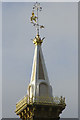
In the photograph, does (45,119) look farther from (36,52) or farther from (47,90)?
(36,52)

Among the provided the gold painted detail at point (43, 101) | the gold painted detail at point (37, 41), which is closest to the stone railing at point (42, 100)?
the gold painted detail at point (43, 101)

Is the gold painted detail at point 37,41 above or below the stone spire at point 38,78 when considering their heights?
above

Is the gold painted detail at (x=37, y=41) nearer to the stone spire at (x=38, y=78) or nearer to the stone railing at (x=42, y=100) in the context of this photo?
the stone spire at (x=38, y=78)

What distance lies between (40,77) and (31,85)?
164 cm

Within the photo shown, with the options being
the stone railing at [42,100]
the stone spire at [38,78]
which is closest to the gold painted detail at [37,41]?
the stone spire at [38,78]

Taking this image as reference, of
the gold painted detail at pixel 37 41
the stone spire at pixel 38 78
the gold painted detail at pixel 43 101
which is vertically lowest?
the gold painted detail at pixel 43 101

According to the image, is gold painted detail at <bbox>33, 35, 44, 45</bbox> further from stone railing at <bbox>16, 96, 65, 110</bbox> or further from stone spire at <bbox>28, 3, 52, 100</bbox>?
stone railing at <bbox>16, 96, 65, 110</bbox>

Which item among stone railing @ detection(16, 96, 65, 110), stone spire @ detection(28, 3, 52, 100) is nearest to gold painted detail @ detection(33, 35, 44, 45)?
stone spire @ detection(28, 3, 52, 100)

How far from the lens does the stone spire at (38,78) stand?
44719 millimetres

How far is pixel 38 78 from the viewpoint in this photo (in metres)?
45.8

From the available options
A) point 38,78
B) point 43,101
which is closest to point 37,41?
point 38,78

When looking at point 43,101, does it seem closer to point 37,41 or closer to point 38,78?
point 38,78

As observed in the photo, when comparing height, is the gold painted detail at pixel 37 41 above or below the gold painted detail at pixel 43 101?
above

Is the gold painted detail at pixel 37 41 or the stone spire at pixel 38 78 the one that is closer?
the stone spire at pixel 38 78
